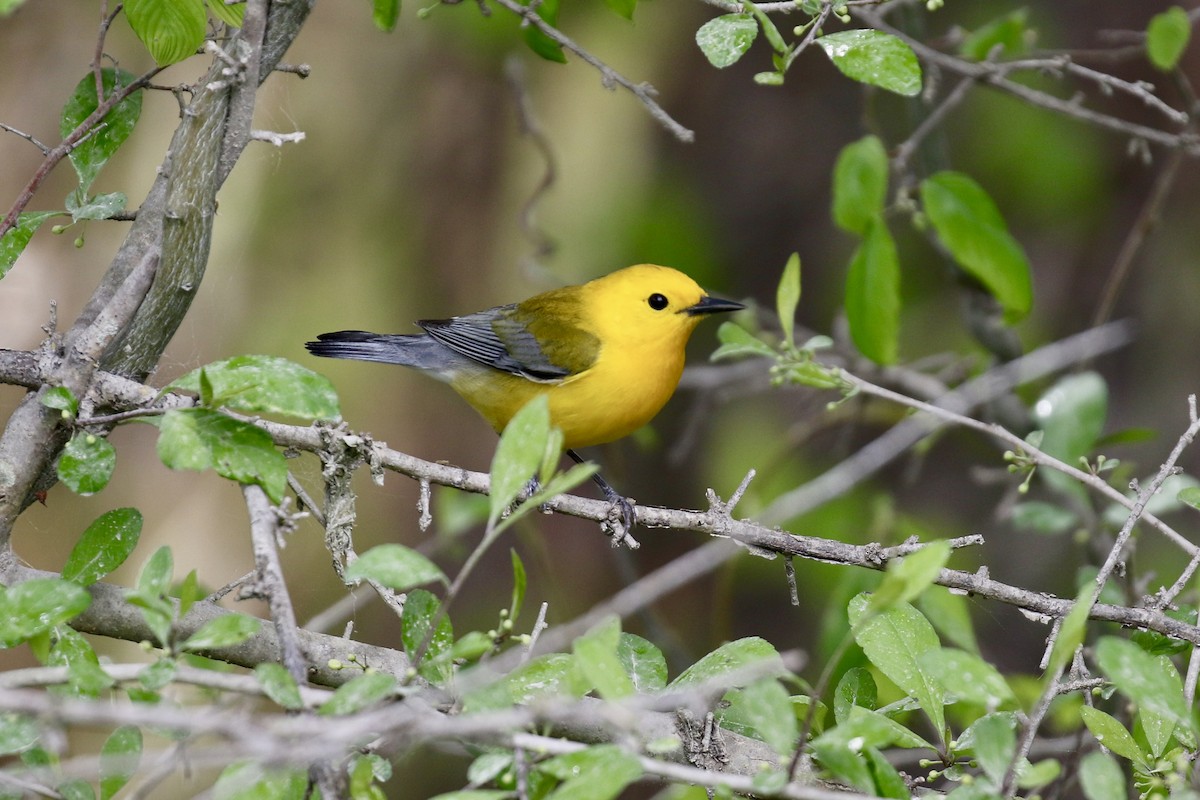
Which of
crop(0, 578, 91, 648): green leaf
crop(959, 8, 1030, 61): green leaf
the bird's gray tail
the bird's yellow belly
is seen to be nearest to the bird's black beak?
the bird's yellow belly

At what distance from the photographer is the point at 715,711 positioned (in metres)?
2.00

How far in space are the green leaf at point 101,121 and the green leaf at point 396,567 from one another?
1208 millimetres

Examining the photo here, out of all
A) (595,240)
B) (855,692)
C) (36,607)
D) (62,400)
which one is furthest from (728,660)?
(595,240)

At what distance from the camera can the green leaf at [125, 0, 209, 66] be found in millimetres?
1952

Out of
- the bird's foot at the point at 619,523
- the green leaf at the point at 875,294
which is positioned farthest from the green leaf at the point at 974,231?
the bird's foot at the point at 619,523

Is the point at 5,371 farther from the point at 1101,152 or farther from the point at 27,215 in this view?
the point at 1101,152

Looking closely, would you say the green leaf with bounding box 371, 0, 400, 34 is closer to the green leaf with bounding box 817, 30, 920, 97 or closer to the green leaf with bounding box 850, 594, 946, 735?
the green leaf with bounding box 817, 30, 920, 97

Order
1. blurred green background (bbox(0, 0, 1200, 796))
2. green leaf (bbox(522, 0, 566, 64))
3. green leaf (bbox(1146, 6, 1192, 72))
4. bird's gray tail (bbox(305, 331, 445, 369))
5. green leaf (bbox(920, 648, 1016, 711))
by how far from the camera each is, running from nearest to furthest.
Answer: green leaf (bbox(920, 648, 1016, 711)), green leaf (bbox(522, 0, 566, 64)), green leaf (bbox(1146, 6, 1192, 72)), bird's gray tail (bbox(305, 331, 445, 369)), blurred green background (bbox(0, 0, 1200, 796))

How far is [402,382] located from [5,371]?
469cm

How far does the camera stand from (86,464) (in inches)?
69.1

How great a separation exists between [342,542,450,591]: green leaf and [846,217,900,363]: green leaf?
119 cm

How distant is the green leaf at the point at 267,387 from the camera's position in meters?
1.61

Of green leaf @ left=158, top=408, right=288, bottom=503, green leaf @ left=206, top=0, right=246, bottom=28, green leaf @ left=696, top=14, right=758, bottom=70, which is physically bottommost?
green leaf @ left=158, top=408, right=288, bottom=503

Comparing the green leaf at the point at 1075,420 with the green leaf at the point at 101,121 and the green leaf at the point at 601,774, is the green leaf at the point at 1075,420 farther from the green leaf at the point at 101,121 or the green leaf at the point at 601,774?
the green leaf at the point at 101,121
